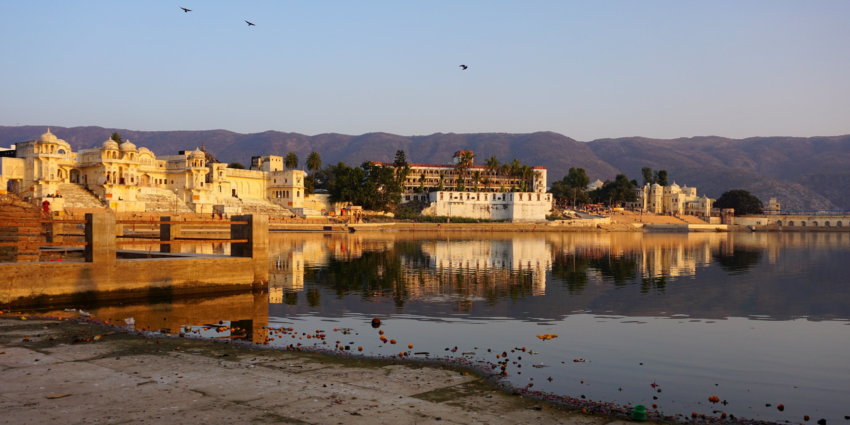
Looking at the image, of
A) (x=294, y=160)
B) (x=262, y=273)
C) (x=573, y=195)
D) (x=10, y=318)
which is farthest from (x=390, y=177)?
(x=10, y=318)

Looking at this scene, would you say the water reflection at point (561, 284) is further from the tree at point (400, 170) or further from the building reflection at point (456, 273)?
the tree at point (400, 170)

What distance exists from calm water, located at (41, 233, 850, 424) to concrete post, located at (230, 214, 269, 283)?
1057 millimetres

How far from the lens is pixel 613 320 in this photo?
22.6 m

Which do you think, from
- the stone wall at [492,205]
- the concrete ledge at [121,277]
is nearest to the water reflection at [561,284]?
the concrete ledge at [121,277]

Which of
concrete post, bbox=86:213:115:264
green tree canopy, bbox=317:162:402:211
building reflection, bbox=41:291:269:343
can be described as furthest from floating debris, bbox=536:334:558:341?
green tree canopy, bbox=317:162:402:211

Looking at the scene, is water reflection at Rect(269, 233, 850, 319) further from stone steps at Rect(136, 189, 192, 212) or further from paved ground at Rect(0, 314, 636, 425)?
stone steps at Rect(136, 189, 192, 212)

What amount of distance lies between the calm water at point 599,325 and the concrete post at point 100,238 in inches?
80.7

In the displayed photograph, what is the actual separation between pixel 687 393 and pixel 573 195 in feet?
562

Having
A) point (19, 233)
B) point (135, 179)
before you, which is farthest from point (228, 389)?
point (135, 179)

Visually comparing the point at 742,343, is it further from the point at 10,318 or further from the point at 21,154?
the point at 21,154

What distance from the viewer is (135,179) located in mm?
103250

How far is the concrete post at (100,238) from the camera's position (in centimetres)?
2314

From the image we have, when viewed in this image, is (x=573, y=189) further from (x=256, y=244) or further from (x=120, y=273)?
(x=120, y=273)

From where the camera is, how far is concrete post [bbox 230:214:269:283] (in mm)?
27641
